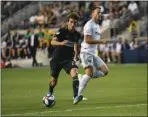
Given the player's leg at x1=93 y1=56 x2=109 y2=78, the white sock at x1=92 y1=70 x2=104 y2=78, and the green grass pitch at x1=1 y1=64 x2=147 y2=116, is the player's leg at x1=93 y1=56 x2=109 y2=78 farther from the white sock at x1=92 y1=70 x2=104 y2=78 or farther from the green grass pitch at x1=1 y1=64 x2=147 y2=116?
the green grass pitch at x1=1 y1=64 x2=147 y2=116

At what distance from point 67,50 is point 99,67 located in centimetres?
107

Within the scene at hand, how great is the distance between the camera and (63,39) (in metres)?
15.5

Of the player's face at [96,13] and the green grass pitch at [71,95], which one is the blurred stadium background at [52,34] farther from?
the player's face at [96,13]

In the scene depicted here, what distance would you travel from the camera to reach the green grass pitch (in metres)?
14.1

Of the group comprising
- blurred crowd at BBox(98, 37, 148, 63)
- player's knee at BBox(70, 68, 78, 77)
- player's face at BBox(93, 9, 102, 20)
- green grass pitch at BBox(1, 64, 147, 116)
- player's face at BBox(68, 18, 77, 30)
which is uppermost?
player's face at BBox(93, 9, 102, 20)

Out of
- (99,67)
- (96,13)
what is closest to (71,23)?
(96,13)

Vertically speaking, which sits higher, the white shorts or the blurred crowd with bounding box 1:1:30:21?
the blurred crowd with bounding box 1:1:30:21

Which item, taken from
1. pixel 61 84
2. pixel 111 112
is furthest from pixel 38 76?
pixel 111 112

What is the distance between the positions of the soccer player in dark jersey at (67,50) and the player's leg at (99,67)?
692mm

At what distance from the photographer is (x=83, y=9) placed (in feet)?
137

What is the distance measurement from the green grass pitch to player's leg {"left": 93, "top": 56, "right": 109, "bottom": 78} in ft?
2.56

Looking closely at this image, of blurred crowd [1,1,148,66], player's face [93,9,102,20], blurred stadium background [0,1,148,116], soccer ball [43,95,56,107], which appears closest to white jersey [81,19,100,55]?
player's face [93,9,102,20]

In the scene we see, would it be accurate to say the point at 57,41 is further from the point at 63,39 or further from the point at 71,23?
the point at 71,23

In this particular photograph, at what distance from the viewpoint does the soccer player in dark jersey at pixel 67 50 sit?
50.1ft
